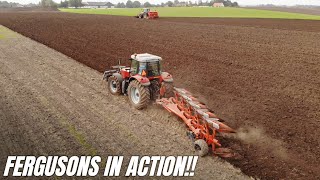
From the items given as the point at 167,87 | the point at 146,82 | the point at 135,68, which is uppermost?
the point at 135,68

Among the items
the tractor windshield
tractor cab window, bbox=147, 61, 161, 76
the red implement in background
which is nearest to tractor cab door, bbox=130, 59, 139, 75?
the tractor windshield

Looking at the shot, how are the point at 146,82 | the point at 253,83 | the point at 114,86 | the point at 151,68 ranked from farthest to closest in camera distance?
the point at 253,83 → the point at 114,86 → the point at 151,68 → the point at 146,82

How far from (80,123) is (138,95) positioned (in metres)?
2.27

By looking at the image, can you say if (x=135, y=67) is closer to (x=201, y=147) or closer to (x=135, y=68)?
(x=135, y=68)

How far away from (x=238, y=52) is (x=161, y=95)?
1231 centimetres

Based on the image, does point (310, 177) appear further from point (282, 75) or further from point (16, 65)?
point (16, 65)

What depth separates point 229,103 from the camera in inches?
461

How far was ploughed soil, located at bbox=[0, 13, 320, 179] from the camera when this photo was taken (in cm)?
802

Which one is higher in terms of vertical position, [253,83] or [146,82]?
[146,82]

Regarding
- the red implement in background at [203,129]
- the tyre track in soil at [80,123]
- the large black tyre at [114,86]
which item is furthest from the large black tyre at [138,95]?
the red implement in background at [203,129]

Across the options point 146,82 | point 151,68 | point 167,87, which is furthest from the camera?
point 151,68

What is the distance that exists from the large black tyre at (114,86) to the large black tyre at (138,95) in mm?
920

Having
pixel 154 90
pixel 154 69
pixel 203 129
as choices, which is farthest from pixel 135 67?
pixel 203 129

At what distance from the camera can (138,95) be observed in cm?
1073
